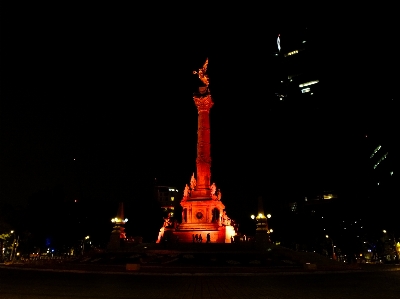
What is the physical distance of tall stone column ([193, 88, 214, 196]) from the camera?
50.6m

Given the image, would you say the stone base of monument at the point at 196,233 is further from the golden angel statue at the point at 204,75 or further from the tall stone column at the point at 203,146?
the golden angel statue at the point at 204,75

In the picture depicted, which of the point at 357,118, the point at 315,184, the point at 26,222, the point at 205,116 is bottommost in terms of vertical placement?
the point at 26,222

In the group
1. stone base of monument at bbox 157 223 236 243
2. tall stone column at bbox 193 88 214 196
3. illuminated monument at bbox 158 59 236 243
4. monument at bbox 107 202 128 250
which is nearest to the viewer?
monument at bbox 107 202 128 250

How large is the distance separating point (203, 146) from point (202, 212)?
29.1 ft

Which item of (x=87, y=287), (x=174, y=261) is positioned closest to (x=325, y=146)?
(x=174, y=261)

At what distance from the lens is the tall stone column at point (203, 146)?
5059 centimetres

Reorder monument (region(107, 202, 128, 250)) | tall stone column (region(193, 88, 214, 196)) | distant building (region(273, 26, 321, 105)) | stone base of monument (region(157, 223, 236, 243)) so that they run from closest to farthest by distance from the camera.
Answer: monument (region(107, 202, 128, 250)) → stone base of monument (region(157, 223, 236, 243)) → tall stone column (region(193, 88, 214, 196)) → distant building (region(273, 26, 321, 105))

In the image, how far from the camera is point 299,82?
111m

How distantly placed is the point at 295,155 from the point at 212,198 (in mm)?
39607

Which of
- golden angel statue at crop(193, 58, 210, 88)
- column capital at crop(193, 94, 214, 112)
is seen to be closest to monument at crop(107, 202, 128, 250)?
column capital at crop(193, 94, 214, 112)

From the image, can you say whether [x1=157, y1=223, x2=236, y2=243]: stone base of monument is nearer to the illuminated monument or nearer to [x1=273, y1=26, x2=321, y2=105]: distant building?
the illuminated monument

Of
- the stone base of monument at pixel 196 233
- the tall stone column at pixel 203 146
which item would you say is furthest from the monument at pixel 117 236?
the tall stone column at pixel 203 146

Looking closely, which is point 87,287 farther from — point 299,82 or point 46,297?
point 299,82

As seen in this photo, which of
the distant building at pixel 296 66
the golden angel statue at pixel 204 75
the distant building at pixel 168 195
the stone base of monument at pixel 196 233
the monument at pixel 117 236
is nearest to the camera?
the monument at pixel 117 236
